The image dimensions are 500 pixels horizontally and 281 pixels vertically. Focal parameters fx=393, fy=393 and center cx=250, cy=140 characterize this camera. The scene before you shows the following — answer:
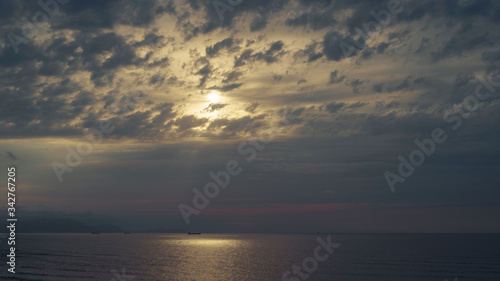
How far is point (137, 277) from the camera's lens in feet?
315

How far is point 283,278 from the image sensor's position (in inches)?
3762

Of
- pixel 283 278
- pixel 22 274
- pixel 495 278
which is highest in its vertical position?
pixel 22 274

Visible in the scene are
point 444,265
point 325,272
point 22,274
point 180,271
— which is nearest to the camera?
point 22,274

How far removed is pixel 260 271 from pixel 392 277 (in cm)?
3502

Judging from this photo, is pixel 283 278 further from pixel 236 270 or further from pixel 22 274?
pixel 22 274

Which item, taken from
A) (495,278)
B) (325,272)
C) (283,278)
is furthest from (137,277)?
(495,278)

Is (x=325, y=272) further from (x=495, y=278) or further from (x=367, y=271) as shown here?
(x=495, y=278)

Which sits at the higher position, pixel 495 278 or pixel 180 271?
pixel 180 271

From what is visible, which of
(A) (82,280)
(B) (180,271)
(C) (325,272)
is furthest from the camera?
(B) (180,271)

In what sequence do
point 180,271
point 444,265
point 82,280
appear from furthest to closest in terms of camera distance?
1. point 444,265
2. point 180,271
3. point 82,280

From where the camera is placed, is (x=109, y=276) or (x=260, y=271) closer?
(x=109, y=276)

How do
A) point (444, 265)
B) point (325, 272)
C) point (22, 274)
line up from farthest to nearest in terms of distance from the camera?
point (444, 265) → point (325, 272) → point (22, 274)

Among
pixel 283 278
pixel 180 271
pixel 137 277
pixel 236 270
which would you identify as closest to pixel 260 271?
pixel 236 270

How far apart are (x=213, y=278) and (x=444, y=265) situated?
7243cm
